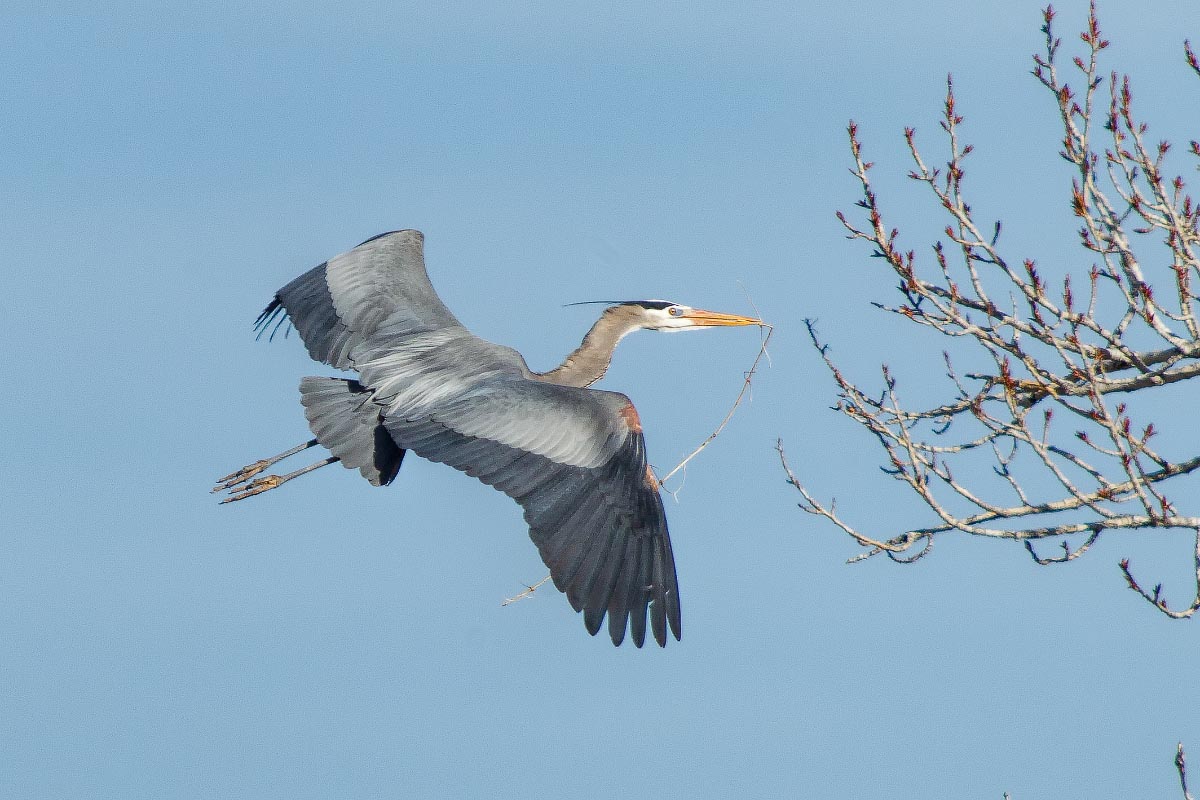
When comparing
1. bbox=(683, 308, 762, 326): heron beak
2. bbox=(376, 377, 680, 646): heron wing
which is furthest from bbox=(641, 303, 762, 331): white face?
bbox=(376, 377, 680, 646): heron wing

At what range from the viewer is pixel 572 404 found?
9305 millimetres

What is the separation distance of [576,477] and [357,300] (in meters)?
3.36

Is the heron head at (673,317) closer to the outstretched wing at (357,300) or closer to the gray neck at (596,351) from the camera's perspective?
the gray neck at (596,351)

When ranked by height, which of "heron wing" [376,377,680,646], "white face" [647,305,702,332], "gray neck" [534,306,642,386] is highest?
"white face" [647,305,702,332]

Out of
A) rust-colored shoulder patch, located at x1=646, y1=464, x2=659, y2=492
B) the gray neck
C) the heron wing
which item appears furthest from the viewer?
the gray neck

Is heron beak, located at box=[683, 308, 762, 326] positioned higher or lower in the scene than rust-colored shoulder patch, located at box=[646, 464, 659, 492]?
higher

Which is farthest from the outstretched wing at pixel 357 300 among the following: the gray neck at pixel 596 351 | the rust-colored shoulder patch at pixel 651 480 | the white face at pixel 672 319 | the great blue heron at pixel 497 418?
the rust-colored shoulder patch at pixel 651 480

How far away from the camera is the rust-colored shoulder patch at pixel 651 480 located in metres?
8.94

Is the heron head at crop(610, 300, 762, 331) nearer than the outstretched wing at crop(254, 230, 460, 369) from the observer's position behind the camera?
No

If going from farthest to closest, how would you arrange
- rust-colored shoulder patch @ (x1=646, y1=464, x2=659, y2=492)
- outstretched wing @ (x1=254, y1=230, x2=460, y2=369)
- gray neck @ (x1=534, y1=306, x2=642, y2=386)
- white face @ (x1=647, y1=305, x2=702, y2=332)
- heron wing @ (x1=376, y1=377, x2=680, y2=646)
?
white face @ (x1=647, y1=305, x2=702, y2=332)
gray neck @ (x1=534, y1=306, x2=642, y2=386)
outstretched wing @ (x1=254, y1=230, x2=460, y2=369)
rust-colored shoulder patch @ (x1=646, y1=464, x2=659, y2=492)
heron wing @ (x1=376, y1=377, x2=680, y2=646)

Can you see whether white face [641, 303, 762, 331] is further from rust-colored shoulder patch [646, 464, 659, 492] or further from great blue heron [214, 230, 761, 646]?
rust-colored shoulder patch [646, 464, 659, 492]

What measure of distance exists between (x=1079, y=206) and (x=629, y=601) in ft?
11.1

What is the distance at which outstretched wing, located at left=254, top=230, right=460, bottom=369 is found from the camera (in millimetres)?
11102

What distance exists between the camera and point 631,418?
364 inches
